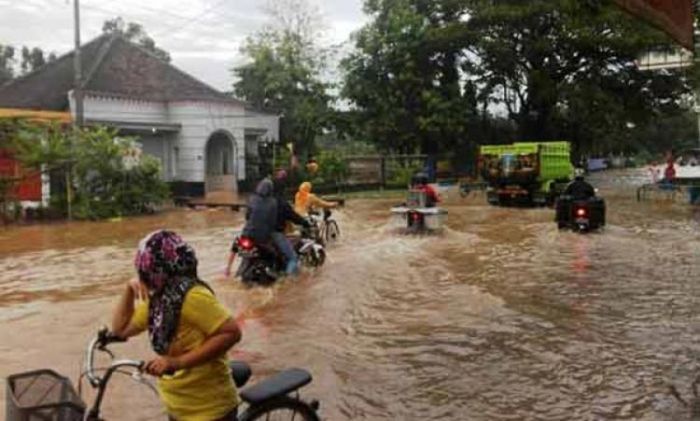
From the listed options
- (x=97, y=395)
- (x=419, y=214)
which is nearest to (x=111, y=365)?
(x=97, y=395)

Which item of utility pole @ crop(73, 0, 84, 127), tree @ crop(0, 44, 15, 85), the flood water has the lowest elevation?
the flood water

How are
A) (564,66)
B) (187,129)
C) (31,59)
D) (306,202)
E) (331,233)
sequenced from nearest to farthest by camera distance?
(306,202)
(331,233)
(187,129)
(564,66)
(31,59)

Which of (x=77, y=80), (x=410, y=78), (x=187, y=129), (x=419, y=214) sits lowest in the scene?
(x=419, y=214)

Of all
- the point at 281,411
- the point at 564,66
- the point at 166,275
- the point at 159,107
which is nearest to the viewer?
the point at 166,275

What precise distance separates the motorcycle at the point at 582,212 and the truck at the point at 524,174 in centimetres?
756

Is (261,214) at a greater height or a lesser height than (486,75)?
lesser

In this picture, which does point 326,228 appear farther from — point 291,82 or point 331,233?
point 291,82

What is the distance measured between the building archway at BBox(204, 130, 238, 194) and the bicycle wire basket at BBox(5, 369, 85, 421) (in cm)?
3156

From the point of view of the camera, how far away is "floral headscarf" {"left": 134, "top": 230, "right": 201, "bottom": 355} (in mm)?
3320

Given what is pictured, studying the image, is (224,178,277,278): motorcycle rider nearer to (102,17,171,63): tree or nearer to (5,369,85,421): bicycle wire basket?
(5,369,85,421): bicycle wire basket

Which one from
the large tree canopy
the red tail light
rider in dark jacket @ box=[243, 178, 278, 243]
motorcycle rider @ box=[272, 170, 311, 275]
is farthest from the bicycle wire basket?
the large tree canopy

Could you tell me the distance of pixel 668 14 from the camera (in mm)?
6547

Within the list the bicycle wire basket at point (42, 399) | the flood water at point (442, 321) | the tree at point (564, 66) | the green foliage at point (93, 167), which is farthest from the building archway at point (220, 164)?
the bicycle wire basket at point (42, 399)

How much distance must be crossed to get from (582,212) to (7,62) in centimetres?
5106
